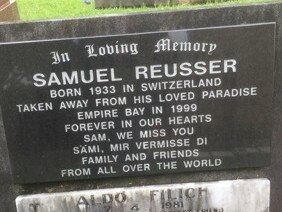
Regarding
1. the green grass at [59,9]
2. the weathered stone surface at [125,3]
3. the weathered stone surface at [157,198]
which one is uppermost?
the weathered stone surface at [125,3]

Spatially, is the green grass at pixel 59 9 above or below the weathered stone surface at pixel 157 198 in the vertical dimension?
above

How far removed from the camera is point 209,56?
2396 millimetres

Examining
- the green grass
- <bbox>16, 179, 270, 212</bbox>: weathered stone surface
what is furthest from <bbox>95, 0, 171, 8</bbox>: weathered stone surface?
<bbox>16, 179, 270, 212</bbox>: weathered stone surface

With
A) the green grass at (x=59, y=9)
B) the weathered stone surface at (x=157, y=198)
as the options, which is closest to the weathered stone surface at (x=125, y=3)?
the green grass at (x=59, y=9)

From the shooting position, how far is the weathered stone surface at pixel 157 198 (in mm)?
2625

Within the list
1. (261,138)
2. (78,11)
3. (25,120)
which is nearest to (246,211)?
(261,138)

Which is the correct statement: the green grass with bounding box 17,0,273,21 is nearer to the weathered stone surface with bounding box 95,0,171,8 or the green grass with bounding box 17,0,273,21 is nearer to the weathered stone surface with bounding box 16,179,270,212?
the weathered stone surface with bounding box 95,0,171,8

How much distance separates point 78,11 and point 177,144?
13.0ft

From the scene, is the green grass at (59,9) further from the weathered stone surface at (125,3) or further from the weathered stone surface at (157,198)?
the weathered stone surface at (157,198)

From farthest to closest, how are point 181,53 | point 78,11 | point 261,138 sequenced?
point 78,11, point 261,138, point 181,53

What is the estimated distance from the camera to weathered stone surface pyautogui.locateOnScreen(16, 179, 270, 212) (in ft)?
8.61

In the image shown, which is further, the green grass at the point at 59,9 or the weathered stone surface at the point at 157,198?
the green grass at the point at 59,9

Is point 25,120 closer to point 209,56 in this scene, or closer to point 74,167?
point 74,167

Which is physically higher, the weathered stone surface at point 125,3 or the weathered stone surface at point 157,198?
the weathered stone surface at point 125,3
